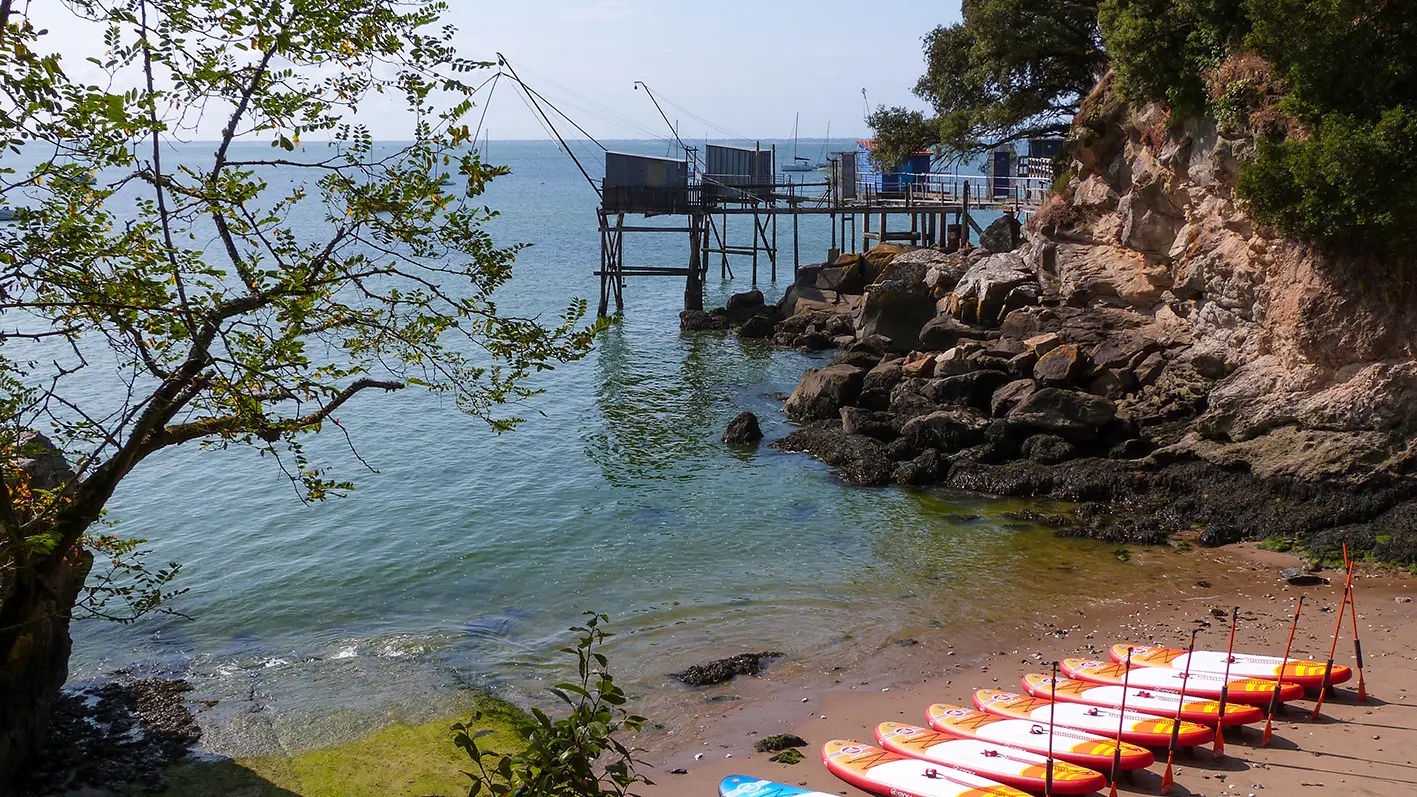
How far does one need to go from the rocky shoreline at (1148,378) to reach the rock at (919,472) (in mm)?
47

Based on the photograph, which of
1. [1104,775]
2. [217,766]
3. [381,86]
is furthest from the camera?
[217,766]

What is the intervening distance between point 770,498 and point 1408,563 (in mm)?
11270

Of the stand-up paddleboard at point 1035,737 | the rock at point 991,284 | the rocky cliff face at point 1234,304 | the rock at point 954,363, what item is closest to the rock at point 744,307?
the rock at point 991,284

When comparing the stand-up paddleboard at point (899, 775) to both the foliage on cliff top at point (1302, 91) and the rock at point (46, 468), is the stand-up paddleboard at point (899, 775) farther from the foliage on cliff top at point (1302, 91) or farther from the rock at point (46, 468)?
the foliage on cliff top at point (1302, 91)

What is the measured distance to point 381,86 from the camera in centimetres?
891

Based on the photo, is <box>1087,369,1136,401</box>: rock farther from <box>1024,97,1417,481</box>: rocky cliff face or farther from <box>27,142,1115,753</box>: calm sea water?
<box>27,142,1115,753</box>: calm sea water

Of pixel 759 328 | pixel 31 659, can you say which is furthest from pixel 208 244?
pixel 759 328

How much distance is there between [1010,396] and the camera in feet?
83.0

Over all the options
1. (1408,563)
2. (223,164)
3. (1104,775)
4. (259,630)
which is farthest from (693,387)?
(223,164)

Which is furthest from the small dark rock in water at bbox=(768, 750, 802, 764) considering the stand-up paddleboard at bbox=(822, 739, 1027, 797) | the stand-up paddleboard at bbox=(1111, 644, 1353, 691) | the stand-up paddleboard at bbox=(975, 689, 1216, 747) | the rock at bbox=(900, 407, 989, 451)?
the rock at bbox=(900, 407, 989, 451)

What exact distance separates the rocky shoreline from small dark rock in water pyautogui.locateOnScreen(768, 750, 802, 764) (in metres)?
9.54

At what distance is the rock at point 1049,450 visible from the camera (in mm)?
23125

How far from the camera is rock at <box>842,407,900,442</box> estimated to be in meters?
25.9

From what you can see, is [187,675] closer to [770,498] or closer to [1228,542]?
[770,498]
